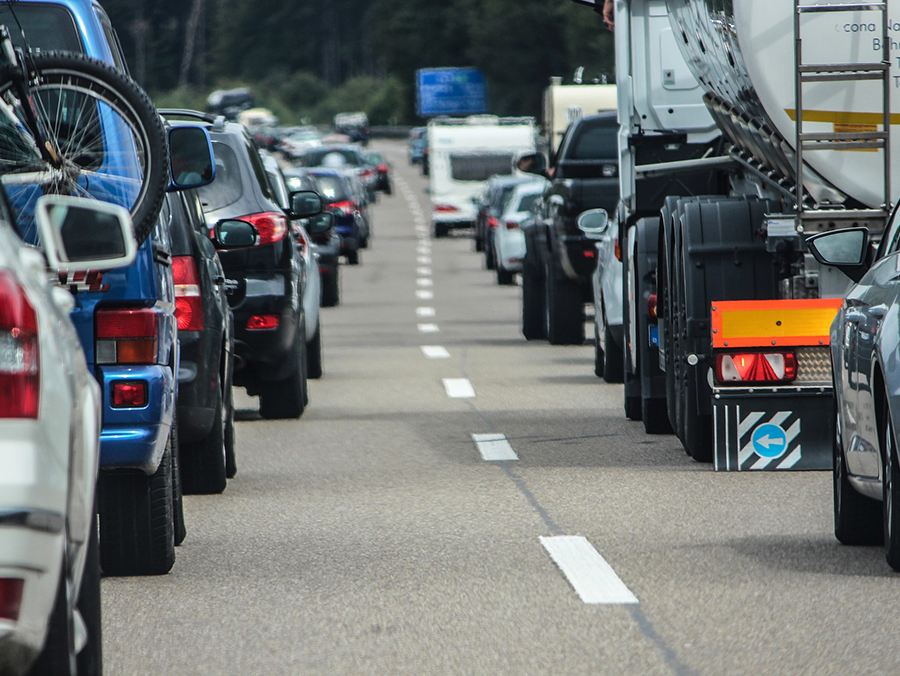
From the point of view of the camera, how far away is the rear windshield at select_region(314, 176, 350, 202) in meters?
35.1

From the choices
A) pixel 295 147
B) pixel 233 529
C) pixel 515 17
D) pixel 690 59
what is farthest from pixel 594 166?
pixel 515 17

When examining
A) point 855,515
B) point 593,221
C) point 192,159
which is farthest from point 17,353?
point 593,221

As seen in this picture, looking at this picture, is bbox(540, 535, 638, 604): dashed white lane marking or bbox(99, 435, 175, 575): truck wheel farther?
bbox(99, 435, 175, 575): truck wheel

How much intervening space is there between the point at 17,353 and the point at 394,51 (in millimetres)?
154630

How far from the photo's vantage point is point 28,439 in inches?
160

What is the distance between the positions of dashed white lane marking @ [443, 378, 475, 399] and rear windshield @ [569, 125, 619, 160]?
14.1 feet

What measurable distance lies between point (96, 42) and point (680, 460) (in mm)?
4468

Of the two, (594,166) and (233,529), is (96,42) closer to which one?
(233,529)

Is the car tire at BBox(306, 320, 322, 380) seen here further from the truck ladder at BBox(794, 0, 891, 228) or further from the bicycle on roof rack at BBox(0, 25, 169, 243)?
the bicycle on roof rack at BBox(0, 25, 169, 243)

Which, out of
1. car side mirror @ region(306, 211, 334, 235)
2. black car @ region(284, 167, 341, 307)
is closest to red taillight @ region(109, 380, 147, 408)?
car side mirror @ region(306, 211, 334, 235)

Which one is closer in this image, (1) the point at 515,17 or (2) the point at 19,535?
(2) the point at 19,535

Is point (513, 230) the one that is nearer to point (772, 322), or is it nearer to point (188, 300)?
point (772, 322)

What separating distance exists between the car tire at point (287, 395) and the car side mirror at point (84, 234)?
25.5ft

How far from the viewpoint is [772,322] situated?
10.0 metres
